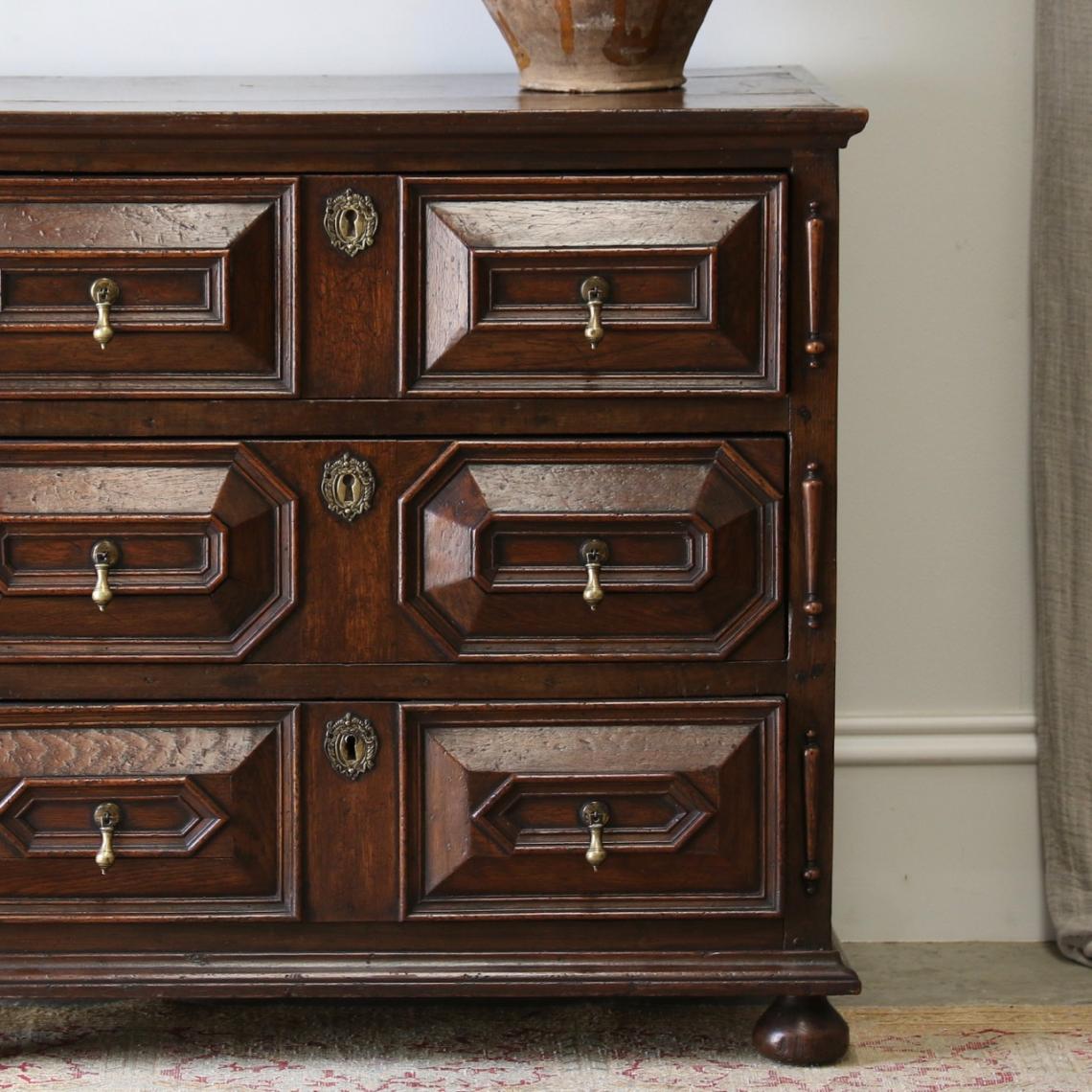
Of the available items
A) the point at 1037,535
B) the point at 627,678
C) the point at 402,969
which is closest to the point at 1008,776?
the point at 1037,535

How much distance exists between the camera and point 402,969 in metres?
1.71

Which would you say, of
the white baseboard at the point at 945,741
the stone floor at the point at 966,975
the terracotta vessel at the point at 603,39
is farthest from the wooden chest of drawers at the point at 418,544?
the white baseboard at the point at 945,741

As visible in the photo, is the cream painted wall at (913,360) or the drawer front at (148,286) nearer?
the drawer front at (148,286)

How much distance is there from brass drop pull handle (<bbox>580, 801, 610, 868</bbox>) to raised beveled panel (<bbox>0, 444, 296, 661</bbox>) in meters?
0.36

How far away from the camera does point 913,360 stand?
2.15 m

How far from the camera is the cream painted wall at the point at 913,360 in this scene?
83.1 inches

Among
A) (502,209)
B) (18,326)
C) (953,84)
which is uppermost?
(953,84)

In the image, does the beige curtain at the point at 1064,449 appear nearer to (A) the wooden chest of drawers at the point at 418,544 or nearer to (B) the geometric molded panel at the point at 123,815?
(A) the wooden chest of drawers at the point at 418,544

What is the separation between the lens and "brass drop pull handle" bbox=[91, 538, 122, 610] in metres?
1.64

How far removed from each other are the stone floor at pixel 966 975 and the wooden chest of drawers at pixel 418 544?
349 mm

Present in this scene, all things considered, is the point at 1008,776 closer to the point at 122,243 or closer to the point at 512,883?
the point at 512,883

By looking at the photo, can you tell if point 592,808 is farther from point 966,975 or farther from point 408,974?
point 966,975

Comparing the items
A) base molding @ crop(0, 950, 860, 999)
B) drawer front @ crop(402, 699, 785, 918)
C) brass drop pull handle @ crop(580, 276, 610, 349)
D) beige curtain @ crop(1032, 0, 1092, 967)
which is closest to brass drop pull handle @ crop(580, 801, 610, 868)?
drawer front @ crop(402, 699, 785, 918)

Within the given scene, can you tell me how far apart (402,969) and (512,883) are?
0.14 metres
